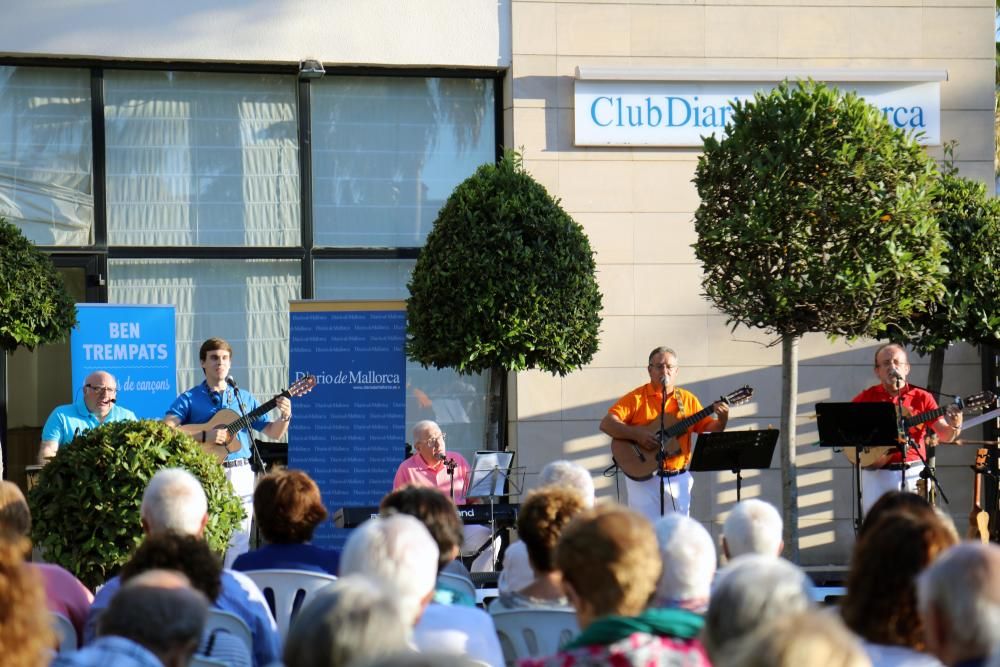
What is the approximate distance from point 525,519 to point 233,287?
679 cm

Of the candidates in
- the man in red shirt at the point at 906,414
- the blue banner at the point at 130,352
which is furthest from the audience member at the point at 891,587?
the blue banner at the point at 130,352

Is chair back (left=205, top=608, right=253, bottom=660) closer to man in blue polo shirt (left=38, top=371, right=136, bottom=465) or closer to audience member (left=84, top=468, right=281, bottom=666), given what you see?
audience member (left=84, top=468, right=281, bottom=666)

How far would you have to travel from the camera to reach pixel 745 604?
2750 millimetres

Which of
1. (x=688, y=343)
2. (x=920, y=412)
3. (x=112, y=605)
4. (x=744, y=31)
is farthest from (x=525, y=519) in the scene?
(x=744, y=31)

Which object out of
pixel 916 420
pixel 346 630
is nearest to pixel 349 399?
pixel 916 420

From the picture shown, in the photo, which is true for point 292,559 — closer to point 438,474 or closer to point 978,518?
point 438,474

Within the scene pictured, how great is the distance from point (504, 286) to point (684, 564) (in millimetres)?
5688

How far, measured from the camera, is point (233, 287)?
1095 centimetres

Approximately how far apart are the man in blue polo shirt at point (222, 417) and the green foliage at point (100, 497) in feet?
7.33

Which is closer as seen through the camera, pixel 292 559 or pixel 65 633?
pixel 65 633

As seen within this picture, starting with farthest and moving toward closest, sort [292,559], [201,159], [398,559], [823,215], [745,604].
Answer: [201,159] → [823,215] → [292,559] → [398,559] → [745,604]

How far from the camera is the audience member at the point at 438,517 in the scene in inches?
180

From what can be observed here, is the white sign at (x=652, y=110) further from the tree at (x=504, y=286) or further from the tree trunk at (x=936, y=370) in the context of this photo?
the tree trunk at (x=936, y=370)

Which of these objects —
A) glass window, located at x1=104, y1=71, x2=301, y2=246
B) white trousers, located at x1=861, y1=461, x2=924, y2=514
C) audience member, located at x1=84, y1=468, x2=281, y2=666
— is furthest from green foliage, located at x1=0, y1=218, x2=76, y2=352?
white trousers, located at x1=861, y1=461, x2=924, y2=514
